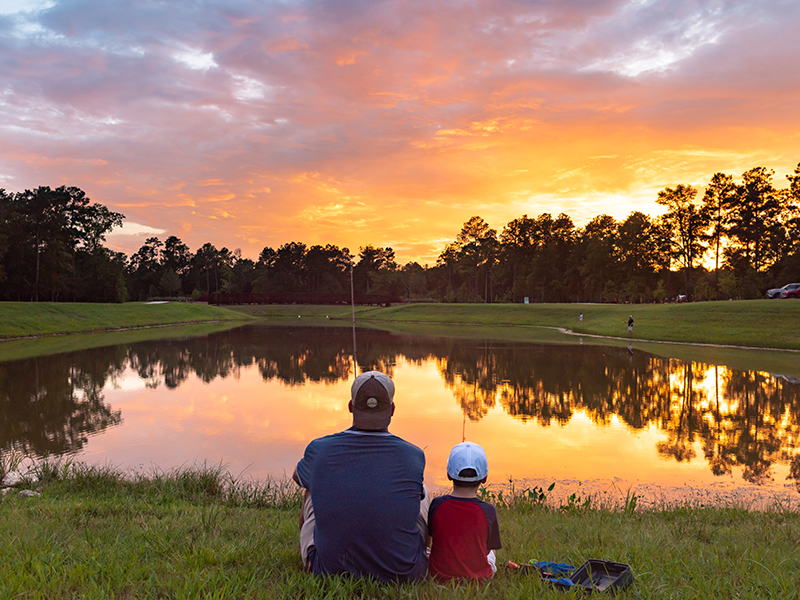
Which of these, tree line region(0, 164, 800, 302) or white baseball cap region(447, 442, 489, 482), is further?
tree line region(0, 164, 800, 302)

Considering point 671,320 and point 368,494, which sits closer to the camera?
point 368,494

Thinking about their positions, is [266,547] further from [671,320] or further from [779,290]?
[779,290]

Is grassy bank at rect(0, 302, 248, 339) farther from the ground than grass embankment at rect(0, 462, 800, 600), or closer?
farther from the ground

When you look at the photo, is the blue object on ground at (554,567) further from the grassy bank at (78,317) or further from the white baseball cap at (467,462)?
the grassy bank at (78,317)

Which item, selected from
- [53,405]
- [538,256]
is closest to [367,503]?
[53,405]

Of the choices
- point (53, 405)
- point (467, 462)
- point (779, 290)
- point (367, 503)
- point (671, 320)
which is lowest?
point (53, 405)

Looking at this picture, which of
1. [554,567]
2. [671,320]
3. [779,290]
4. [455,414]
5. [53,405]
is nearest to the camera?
[554,567]

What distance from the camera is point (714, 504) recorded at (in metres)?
7.62

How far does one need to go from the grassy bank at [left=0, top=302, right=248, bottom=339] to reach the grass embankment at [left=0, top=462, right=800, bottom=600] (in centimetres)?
3574

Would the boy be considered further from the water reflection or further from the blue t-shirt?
the water reflection

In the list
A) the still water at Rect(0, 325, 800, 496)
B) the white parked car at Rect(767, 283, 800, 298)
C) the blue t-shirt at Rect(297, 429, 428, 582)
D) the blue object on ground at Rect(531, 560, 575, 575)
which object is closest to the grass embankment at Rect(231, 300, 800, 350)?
the still water at Rect(0, 325, 800, 496)

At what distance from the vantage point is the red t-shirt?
3814mm

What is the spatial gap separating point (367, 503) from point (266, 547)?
1.62m

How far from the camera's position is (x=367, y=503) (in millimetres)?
3631
